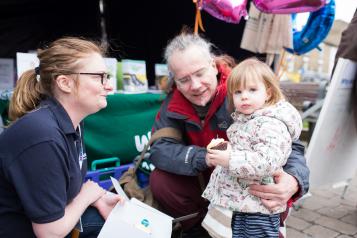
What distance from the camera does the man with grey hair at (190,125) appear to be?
1.96 metres

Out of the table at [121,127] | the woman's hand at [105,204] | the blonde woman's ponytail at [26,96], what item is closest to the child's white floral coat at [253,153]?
the woman's hand at [105,204]

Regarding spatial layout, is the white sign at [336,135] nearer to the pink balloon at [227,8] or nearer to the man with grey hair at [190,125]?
the man with grey hair at [190,125]

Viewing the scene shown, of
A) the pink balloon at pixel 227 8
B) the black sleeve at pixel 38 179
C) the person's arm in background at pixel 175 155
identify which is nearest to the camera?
the black sleeve at pixel 38 179

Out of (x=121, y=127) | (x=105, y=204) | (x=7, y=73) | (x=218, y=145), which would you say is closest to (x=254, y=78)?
(x=218, y=145)

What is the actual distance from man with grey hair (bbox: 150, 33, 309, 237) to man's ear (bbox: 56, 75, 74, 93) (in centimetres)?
70

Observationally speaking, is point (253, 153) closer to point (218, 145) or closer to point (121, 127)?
point (218, 145)

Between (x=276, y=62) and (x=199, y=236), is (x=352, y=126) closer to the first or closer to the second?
(x=276, y=62)

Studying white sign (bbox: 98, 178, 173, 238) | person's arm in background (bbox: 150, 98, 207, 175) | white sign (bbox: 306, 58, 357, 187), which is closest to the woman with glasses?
white sign (bbox: 98, 178, 173, 238)

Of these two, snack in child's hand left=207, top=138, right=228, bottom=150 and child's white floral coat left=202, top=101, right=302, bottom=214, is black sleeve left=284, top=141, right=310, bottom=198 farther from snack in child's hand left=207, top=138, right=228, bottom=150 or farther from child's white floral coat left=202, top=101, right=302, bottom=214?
snack in child's hand left=207, top=138, right=228, bottom=150

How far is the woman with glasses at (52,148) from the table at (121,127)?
3.69 ft

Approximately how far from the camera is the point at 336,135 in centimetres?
→ 270

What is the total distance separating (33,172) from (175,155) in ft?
2.90

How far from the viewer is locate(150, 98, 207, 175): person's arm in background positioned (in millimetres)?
1915

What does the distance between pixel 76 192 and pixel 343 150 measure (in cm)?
220
